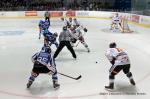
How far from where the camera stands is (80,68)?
8352mm

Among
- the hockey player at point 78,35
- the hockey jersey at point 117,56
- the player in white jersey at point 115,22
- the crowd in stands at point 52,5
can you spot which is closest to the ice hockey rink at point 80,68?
the hockey player at point 78,35

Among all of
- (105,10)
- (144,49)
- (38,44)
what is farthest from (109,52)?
(105,10)

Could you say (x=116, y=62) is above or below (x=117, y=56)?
below

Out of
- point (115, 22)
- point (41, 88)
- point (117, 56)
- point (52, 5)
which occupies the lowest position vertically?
point (41, 88)

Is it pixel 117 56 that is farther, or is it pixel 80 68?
pixel 80 68

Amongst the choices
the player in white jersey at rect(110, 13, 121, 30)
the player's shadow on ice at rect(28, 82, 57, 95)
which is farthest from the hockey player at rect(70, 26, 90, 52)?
the player in white jersey at rect(110, 13, 121, 30)

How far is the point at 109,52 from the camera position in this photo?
6.40 meters

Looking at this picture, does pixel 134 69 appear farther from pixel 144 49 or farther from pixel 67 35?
pixel 144 49

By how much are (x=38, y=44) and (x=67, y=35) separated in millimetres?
3191

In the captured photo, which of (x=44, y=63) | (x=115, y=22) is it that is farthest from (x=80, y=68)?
(x=115, y=22)

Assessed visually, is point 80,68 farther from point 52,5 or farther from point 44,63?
point 52,5

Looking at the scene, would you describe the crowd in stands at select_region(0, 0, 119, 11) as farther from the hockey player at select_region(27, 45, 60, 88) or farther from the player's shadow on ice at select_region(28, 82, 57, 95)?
the hockey player at select_region(27, 45, 60, 88)

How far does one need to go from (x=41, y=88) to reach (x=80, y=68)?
2.01m

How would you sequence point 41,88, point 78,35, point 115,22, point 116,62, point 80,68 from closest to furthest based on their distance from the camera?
point 116,62 < point 41,88 < point 80,68 < point 78,35 < point 115,22
